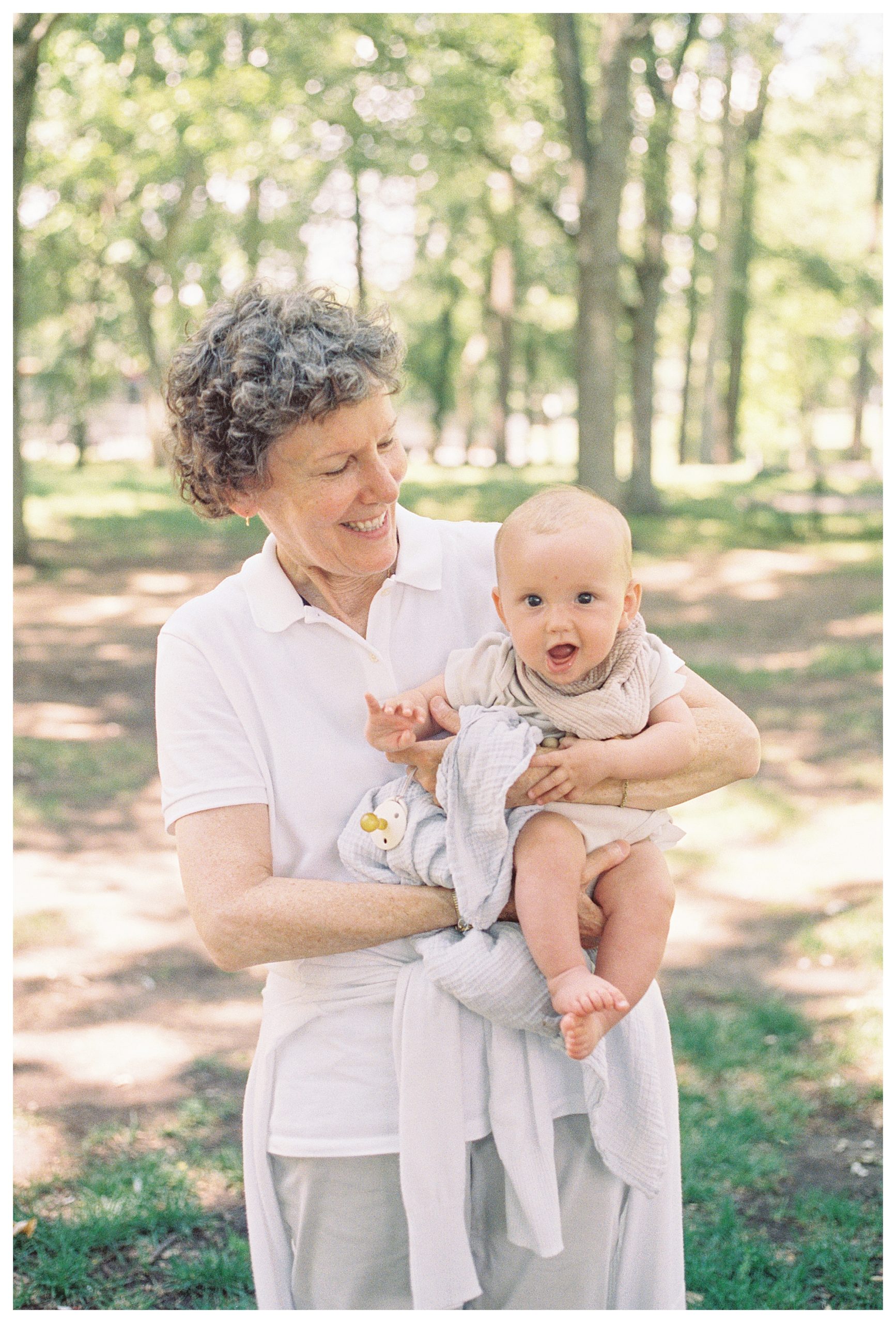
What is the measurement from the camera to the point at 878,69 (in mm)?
19875

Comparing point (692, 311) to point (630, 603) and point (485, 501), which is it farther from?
point (630, 603)

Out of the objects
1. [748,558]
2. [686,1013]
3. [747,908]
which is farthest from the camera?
[748,558]

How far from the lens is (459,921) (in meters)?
2.04

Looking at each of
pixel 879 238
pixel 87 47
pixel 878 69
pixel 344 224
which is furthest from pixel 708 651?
pixel 344 224

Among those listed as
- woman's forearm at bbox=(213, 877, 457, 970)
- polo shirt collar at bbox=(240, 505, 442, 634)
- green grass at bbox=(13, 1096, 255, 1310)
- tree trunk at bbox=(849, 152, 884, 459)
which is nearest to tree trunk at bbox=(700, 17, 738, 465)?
tree trunk at bbox=(849, 152, 884, 459)

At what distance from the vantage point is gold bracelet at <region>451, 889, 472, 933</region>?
202 cm

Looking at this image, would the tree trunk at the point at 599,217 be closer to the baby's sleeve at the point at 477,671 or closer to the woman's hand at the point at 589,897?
the baby's sleeve at the point at 477,671

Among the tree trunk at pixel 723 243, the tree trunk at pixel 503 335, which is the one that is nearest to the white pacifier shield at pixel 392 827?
the tree trunk at pixel 723 243

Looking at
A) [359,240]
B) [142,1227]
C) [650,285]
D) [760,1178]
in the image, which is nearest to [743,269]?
[359,240]

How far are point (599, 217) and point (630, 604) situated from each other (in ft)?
30.5

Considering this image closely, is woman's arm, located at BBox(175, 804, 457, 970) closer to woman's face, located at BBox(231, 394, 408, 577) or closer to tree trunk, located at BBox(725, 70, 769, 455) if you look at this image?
woman's face, located at BBox(231, 394, 408, 577)

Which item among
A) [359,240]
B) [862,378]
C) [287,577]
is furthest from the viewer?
[862,378]

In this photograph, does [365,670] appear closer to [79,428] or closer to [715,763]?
[715,763]

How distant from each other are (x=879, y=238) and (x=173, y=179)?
12263mm
